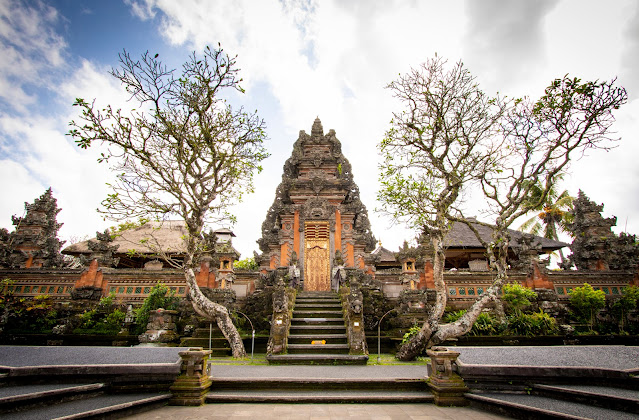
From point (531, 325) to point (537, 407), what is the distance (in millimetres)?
7295

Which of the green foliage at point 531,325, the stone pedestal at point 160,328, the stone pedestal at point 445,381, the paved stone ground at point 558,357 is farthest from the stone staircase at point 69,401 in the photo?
the green foliage at point 531,325

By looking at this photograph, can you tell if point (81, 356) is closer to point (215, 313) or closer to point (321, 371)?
point (215, 313)

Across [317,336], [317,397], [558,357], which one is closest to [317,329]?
[317,336]

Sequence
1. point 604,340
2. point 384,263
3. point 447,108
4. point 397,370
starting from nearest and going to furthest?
point 397,370
point 447,108
point 604,340
point 384,263

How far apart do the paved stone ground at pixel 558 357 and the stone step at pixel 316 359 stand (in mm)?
2568

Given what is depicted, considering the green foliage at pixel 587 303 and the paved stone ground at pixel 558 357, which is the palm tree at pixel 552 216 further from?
the paved stone ground at pixel 558 357

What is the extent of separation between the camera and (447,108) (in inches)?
357

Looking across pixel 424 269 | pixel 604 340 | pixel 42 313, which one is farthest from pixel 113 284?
pixel 604 340

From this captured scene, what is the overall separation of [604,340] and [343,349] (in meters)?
8.92

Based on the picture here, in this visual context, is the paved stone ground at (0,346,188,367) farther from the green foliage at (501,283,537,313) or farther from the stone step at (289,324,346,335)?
the green foliage at (501,283,537,313)

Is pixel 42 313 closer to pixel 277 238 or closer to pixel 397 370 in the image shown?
pixel 277 238

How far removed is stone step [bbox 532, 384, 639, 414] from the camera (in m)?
3.71

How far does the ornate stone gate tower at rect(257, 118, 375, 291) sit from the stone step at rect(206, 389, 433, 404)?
24.6ft

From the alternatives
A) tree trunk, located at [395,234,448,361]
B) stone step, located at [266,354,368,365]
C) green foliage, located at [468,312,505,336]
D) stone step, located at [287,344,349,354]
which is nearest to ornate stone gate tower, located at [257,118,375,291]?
stone step, located at [287,344,349,354]
